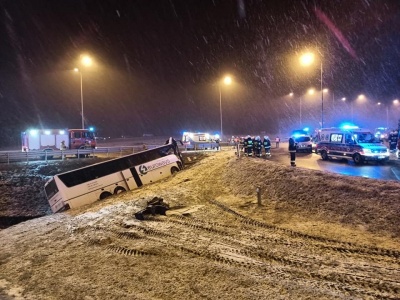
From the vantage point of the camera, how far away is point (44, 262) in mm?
7535

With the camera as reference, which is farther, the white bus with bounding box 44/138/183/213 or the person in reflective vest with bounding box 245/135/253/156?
the person in reflective vest with bounding box 245/135/253/156

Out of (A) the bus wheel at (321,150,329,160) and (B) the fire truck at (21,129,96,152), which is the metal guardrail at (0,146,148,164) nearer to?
(B) the fire truck at (21,129,96,152)

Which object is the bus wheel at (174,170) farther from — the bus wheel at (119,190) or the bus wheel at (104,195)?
the bus wheel at (104,195)

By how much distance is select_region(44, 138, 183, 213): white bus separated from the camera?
14.5 metres

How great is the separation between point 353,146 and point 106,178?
1343 cm

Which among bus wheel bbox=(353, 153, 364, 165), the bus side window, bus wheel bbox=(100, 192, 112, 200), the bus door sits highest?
the bus side window

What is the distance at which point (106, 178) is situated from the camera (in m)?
15.8

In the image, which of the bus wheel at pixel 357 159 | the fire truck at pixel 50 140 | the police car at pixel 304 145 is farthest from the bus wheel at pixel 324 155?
the fire truck at pixel 50 140

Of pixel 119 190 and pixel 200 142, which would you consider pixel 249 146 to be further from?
pixel 200 142

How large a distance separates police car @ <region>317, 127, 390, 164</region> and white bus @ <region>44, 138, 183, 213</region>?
380 inches

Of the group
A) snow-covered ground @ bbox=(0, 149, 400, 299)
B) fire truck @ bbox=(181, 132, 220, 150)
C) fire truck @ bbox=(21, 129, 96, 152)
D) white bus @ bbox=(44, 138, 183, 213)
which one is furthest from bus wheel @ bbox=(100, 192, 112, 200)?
fire truck @ bbox=(181, 132, 220, 150)

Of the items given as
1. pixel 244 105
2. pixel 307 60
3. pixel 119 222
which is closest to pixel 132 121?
pixel 244 105

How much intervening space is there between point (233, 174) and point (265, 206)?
4.41 meters

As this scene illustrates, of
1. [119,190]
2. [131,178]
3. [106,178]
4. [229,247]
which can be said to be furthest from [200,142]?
[229,247]
